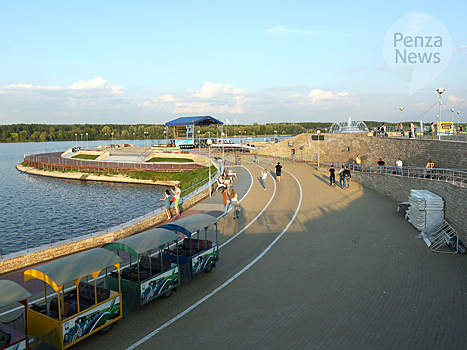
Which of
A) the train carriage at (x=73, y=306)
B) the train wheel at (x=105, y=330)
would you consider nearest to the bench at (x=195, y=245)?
the train carriage at (x=73, y=306)

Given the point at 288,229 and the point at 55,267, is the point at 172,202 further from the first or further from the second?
the point at 55,267

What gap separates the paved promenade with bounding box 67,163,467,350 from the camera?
7461mm

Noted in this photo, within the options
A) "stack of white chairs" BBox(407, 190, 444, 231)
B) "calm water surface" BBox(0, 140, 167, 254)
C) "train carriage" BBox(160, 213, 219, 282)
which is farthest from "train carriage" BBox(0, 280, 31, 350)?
"stack of white chairs" BBox(407, 190, 444, 231)

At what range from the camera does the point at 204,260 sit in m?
10.7

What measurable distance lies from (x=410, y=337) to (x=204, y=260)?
18.7ft

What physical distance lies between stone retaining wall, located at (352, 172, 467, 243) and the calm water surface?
13.9 m

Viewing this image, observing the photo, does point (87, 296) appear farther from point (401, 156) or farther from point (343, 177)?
point (401, 156)

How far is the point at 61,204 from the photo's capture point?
3488cm

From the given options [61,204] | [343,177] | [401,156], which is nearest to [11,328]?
[343,177]

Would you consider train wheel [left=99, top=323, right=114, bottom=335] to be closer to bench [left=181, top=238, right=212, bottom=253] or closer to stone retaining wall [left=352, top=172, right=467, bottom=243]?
bench [left=181, top=238, right=212, bottom=253]

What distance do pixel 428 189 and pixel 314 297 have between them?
1098 cm

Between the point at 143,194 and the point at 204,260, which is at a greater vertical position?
the point at 204,260

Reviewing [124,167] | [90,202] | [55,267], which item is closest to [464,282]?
[55,267]

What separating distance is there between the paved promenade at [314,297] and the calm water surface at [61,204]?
803cm
